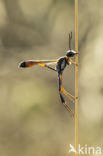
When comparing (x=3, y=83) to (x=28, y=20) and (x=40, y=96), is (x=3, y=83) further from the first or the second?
(x=28, y=20)

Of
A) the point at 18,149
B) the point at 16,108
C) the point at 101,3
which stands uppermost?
the point at 101,3

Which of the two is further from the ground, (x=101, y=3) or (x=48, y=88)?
(x=101, y=3)

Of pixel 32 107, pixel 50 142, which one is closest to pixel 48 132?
pixel 50 142

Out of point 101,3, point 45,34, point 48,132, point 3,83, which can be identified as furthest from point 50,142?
point 101,3

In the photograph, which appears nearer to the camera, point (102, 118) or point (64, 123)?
point (102, 118)

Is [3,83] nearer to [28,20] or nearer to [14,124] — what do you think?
[14,124]

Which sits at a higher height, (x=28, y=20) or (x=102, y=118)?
(x=28, y=20)
